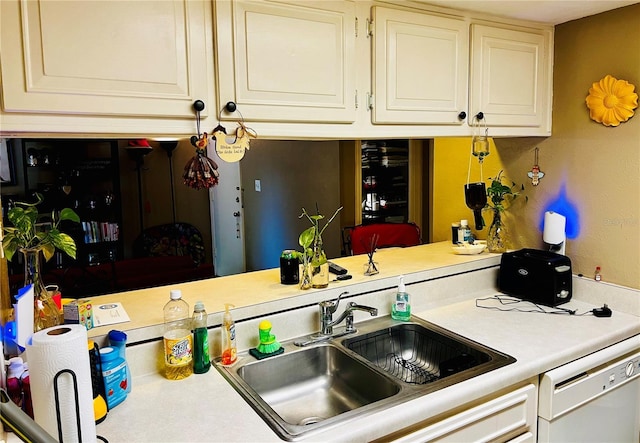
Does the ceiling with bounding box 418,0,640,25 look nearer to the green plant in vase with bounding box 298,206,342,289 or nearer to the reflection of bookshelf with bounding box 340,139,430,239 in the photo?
the green plant in vase with bounding box 298,206,342,289

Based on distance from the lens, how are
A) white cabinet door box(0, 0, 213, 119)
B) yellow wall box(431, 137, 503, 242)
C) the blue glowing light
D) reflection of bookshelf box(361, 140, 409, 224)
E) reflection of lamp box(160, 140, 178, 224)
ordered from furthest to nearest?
reflection of lamp box(160, 140, 178, 224)
reflection of bookshelf box(361, 140, 409, 224)
yellow wall box(431, 137, 503, 242)
the blue glowing light
white cabinet door box(0, 0, 213, 119)

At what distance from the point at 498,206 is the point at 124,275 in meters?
2.89

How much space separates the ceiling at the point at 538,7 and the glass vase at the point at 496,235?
900 millimetres

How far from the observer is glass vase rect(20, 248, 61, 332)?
4.24ft

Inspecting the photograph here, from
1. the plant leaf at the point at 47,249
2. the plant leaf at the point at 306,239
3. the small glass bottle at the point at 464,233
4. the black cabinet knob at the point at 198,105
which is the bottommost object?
the small glass bottle at the point at 464,233

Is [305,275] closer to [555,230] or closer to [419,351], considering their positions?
[419,351]

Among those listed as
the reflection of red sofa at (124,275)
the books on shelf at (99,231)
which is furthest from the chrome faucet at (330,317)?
the books on shelf at (99,231)

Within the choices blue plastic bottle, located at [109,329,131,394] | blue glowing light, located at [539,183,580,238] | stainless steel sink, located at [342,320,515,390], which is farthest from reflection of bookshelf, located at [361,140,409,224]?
blue plastic bottle, located at [109,329,131,394]

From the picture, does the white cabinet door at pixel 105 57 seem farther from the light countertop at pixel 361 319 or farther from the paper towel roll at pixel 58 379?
the light countertop at pixel 361 319

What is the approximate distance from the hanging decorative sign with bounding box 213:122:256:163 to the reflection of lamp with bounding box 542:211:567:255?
1.49m

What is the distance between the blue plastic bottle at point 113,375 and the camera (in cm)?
129

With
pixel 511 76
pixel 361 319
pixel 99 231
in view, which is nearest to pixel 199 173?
pixel 361 319

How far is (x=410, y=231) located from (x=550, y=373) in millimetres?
2054

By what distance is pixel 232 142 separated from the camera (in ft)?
4.74
